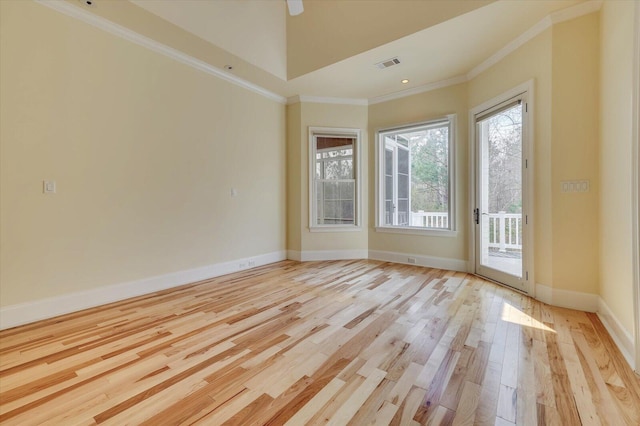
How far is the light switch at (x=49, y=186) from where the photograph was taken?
2.63m

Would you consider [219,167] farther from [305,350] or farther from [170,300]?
[305,350]

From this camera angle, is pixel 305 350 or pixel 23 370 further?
pixel 305 350

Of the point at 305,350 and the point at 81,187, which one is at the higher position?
the point at 81,187

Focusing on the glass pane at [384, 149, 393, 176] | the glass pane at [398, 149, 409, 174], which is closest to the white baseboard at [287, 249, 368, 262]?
the glass pane at [384, 149, 393, 176]

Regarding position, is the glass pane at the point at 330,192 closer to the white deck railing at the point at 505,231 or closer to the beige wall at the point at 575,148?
the white deck railing at the point at 505,231

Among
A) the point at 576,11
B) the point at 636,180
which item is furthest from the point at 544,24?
the point at 636,180

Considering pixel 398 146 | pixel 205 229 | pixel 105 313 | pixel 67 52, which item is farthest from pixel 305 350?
pixel 398 146

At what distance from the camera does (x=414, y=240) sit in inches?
189

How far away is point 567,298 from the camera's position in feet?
9.42

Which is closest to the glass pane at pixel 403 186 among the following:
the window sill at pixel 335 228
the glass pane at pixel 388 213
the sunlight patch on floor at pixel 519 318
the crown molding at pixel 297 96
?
the glass pane at pixel 388 213

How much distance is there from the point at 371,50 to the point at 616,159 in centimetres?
272

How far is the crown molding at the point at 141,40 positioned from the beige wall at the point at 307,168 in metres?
0.93

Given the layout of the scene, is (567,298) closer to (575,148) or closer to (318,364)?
(575,148)

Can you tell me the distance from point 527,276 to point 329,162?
139 inches
